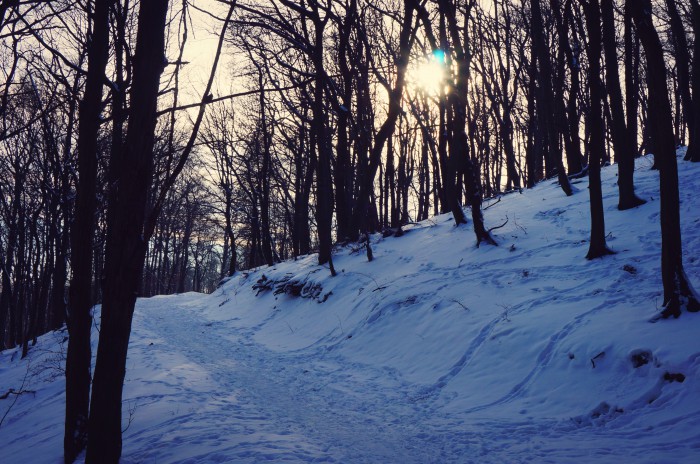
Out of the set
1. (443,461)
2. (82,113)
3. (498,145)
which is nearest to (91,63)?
(82,113)

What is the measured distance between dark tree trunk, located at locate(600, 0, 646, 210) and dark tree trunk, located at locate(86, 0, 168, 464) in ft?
31.0

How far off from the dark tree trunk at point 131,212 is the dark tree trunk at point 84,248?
127 cm

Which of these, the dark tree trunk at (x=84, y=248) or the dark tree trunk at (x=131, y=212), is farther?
the dark tree trunk at (x=84, y=248)

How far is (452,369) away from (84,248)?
4912 mm

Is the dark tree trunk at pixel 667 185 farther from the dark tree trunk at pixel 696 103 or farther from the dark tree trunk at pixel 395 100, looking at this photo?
the dark tree trunk at pixel 696 103

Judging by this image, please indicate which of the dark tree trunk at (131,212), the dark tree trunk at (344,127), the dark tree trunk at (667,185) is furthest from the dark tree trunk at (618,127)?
the dark tree trunk at (131,212)

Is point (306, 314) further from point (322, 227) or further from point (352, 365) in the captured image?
point (352, 365)

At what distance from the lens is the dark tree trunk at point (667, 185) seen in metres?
4.96

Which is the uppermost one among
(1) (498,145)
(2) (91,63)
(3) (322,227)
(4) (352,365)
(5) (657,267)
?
(1) (498,145)

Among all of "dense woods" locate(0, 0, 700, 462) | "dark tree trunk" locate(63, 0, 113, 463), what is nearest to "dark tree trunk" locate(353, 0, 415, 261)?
"dense woods" locate(0, 0, 700, 462)

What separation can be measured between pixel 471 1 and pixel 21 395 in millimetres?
16399

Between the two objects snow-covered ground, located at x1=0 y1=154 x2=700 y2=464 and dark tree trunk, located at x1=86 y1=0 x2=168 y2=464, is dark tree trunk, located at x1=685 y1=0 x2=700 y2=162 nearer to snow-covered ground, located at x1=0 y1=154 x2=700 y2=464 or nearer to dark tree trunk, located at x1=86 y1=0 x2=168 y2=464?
snow-covered ground, located at x1=0 y1=154 x2=700 y2=464

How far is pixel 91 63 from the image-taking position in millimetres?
4238

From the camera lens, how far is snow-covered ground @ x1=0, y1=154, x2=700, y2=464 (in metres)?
3.95
